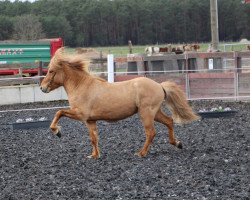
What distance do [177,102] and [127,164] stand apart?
5.04ft

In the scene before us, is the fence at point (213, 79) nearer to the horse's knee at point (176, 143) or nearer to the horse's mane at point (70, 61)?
the horse's knee at point (176, 143)

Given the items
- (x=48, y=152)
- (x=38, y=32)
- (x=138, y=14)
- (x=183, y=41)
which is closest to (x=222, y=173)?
(x=48, y=152)

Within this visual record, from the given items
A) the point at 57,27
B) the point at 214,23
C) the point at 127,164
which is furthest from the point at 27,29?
the point at 127,164

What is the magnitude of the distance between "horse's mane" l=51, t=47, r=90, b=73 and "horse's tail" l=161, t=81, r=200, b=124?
1.30 m

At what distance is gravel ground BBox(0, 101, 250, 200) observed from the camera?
16.8ft

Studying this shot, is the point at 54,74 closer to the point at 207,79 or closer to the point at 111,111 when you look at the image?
the point at 111,111

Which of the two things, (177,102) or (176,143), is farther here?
(177,102)

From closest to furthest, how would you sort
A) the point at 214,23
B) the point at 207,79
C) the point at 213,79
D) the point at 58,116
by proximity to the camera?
the point at 58,116 → the point at 213,79 → the point at 207,79 → the point at 214,23

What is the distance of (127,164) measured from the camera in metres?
6.61

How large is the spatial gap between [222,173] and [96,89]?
2417mm

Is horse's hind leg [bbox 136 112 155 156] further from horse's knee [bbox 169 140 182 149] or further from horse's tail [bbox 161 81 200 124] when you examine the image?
horse's tail [bbox 161 81 200 124]

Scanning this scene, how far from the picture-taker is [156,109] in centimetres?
718

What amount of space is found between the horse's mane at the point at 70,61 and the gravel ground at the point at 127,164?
55.4 inches

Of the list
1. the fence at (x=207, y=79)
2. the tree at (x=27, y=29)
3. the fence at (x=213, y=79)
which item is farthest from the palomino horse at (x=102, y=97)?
the tree at (x=27, y=29)
